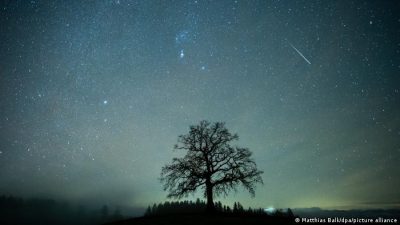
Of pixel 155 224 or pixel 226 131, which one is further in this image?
pixel 226 131

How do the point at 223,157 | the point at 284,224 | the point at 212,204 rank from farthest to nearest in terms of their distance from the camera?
the point at 223,157, the point at 212,204, the point at 284,224

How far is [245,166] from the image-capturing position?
29.1 meters

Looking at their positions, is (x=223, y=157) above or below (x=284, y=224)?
above

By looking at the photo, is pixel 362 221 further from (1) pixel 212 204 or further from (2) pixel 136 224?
(2) pixel 136 224

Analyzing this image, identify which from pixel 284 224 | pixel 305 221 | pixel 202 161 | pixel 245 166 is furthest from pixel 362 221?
pixel 202 161

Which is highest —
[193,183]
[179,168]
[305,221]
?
[179,168]

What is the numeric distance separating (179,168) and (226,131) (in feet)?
24.5

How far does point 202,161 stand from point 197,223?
10976mm

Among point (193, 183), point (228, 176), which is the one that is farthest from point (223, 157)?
point (193, 183)

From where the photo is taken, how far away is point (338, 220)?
18.8m

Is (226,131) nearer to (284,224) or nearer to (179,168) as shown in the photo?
(179,168)

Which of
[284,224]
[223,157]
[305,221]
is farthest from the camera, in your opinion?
[223,157]

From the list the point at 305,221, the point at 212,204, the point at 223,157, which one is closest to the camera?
the point at 305,221

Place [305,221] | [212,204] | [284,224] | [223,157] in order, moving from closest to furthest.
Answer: [284,224] < [305,221] < [212,204] < [223,157]
